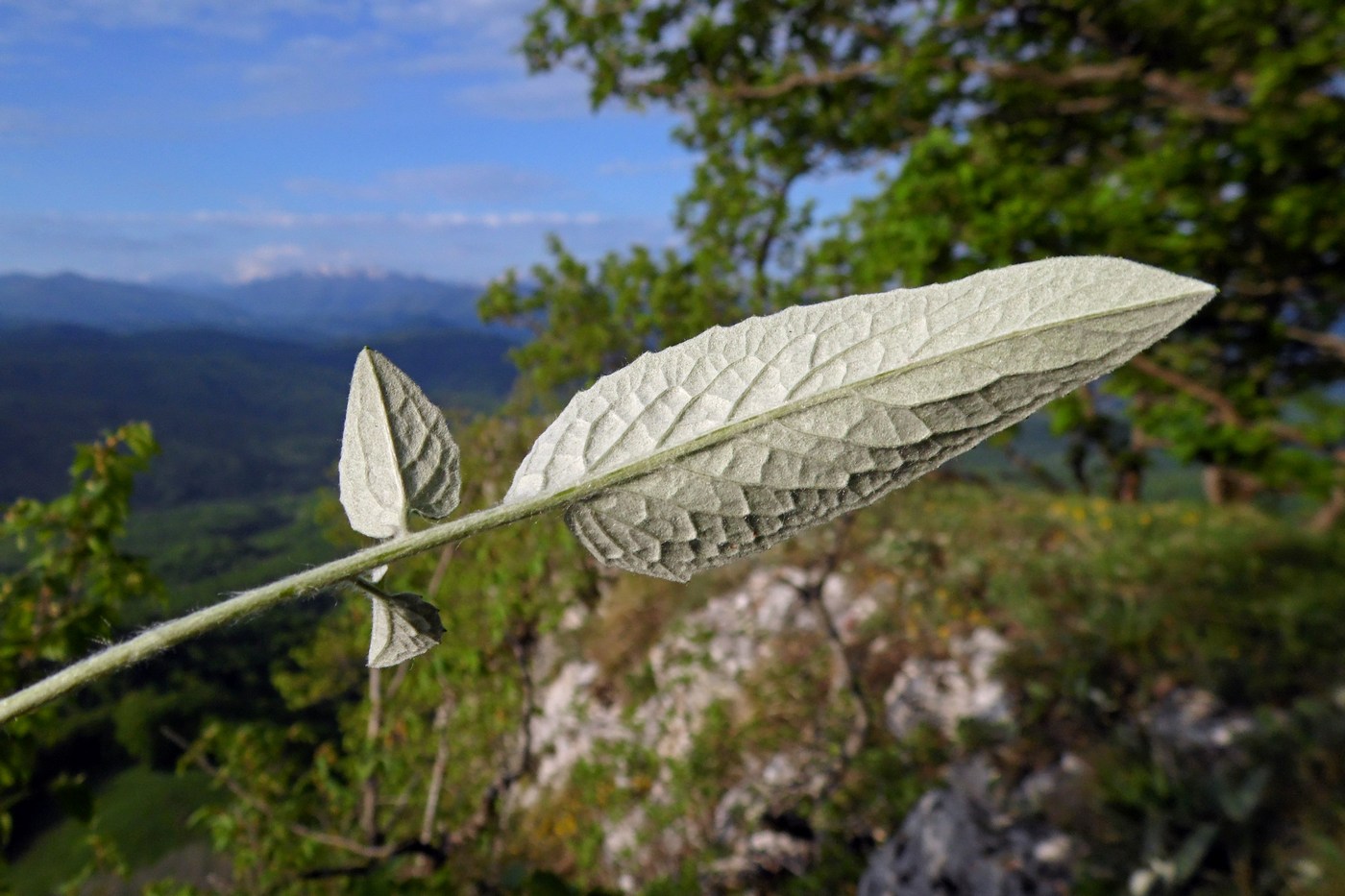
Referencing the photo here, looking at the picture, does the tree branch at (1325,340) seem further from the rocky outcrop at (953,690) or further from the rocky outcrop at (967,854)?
the rocky outcrop at (967,854)

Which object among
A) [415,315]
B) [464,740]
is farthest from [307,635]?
[415,315]

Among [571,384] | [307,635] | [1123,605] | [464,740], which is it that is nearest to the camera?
[1123,605]

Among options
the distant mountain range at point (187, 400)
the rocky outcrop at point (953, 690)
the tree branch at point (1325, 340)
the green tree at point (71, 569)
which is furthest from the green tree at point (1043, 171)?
the distant mountain range at point (187, 400)

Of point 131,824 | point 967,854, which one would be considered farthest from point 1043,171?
point 131,824

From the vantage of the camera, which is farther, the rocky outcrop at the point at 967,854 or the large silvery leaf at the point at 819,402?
the rocky outcrop at the point at 967,854

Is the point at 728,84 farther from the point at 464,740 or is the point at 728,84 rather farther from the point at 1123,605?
the point at 464,740

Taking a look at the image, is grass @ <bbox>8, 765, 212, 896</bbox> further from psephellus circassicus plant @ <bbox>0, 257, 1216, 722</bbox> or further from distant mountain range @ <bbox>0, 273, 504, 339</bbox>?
distant mountain range @ <bbox>0, 273, 504, 339</bbox>

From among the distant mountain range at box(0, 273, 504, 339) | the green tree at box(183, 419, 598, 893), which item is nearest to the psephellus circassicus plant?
the green tree at box(183, 419, 598, 893)
